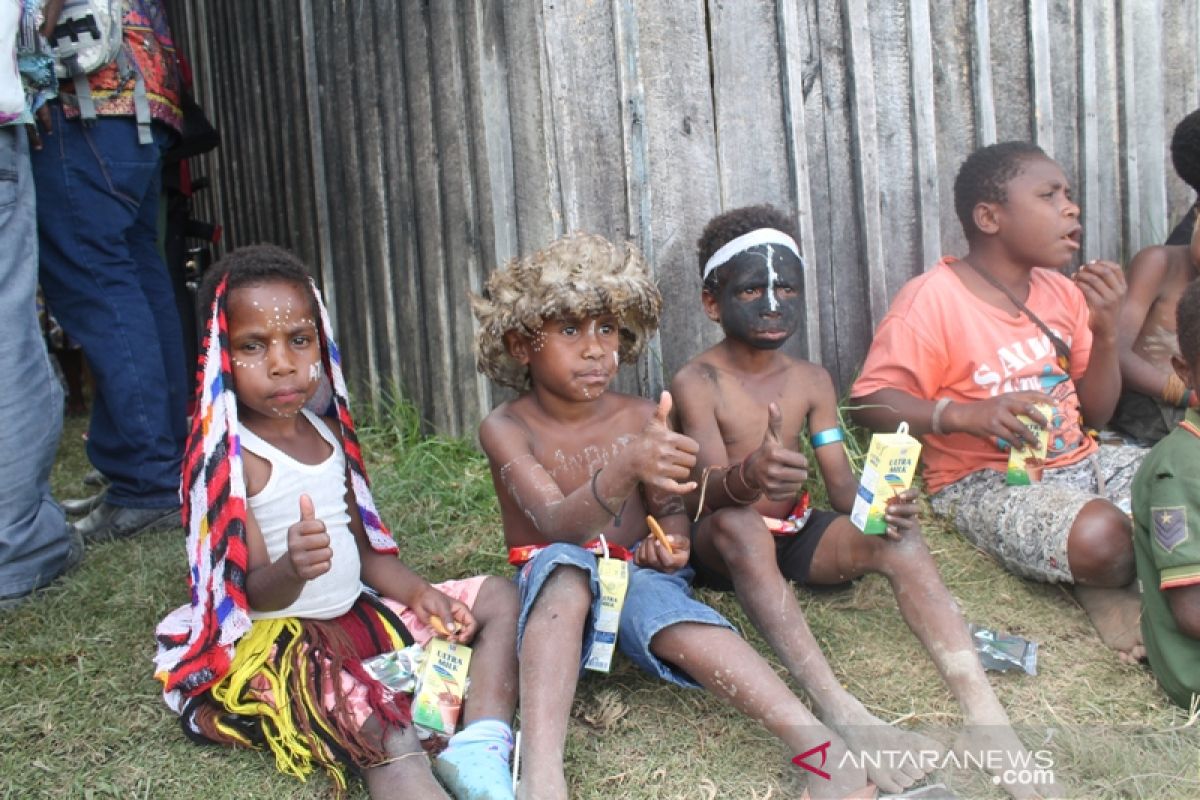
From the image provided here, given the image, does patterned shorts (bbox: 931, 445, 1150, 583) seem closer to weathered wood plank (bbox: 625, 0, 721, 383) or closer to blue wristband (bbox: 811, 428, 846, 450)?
blue wristband (bbox: 811, 428, 846, 450)

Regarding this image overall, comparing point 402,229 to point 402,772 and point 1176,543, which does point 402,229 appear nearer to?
point 402,772

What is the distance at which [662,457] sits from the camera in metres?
2.42

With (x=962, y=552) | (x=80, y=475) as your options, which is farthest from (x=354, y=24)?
(x=962, y=552)

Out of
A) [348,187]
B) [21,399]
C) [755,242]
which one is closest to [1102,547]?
[755,242]

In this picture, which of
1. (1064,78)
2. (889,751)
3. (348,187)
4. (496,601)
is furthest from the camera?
(348,187)

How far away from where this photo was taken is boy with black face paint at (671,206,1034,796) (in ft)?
8.30

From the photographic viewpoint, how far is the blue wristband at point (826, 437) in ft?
10.5

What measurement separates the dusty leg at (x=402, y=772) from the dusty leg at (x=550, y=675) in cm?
21

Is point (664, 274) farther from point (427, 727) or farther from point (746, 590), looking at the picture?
point (427, 727)

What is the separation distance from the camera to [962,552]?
3.50m

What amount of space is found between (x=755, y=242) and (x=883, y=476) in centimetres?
91

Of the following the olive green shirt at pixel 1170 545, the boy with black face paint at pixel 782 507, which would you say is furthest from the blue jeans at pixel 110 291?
the olive green shirt at pixel 1170 545

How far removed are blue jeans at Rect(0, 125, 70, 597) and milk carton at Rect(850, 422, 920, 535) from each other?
251 centimetres

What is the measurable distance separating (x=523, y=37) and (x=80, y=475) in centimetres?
308
